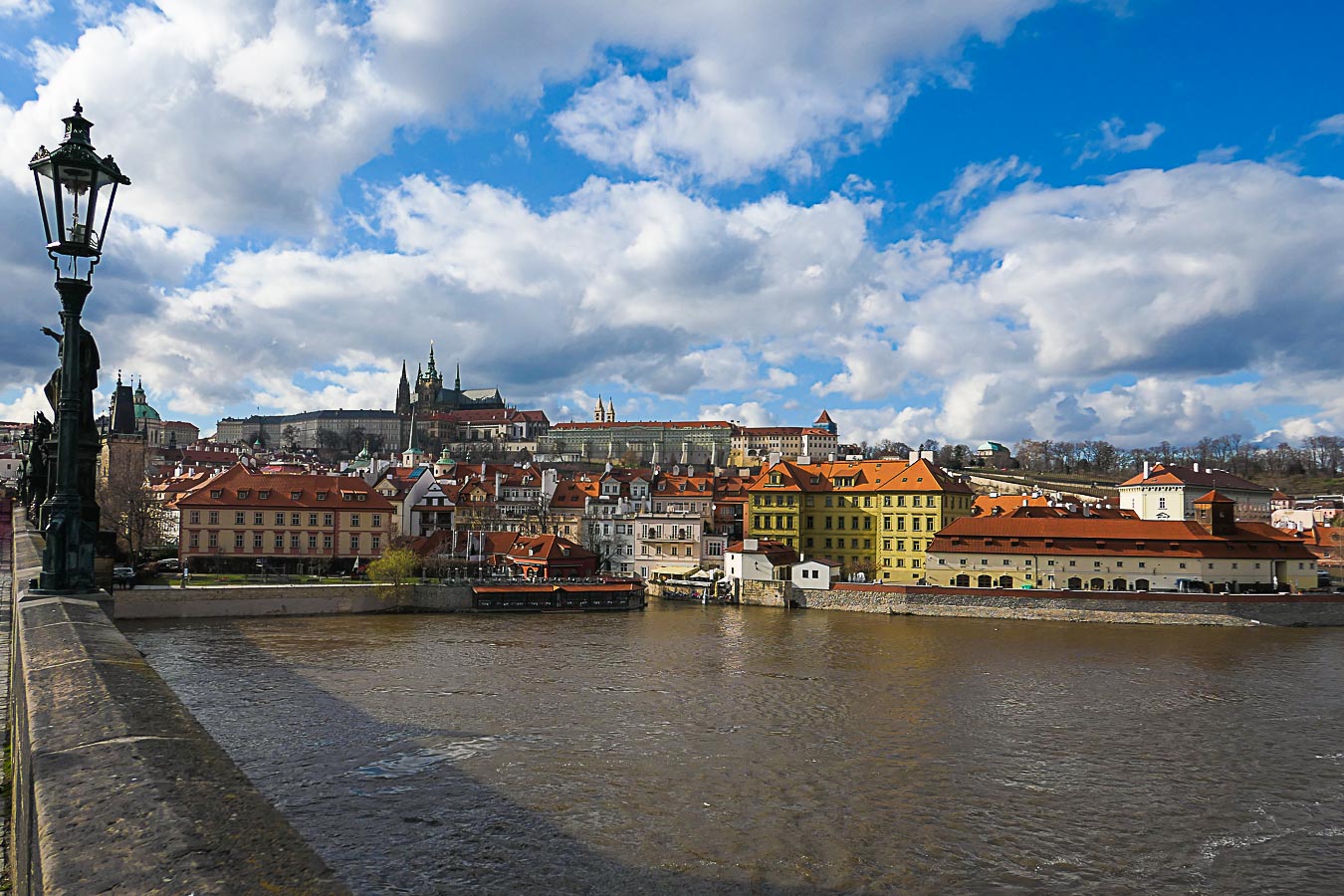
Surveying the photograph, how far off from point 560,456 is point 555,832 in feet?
540

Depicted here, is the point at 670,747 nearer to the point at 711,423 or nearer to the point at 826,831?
the point at 826,831

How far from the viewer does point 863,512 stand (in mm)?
59125

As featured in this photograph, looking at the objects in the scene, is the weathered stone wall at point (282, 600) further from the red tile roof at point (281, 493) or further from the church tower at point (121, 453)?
the church tower at point (121, 453)

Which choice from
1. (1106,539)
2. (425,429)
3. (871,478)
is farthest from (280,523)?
(425,429)

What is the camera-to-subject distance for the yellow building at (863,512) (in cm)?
5688

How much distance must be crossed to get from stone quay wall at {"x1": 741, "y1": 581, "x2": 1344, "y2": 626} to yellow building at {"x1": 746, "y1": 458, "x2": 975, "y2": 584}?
7466mm

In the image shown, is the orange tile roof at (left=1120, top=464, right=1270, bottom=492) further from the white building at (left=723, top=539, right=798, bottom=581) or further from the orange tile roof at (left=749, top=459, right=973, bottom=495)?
the white building at (left=723, top=539, right=798, bottom=581)

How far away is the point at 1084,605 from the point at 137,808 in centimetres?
4855

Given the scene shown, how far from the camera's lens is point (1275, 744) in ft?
67.8

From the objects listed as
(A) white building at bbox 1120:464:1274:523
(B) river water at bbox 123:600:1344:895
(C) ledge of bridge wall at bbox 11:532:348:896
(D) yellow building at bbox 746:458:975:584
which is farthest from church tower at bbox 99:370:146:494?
(A) white building at bbox 1120:464:1274:523

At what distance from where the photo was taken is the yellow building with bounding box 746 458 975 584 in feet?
187

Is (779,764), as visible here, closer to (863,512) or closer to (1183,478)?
(863,512)

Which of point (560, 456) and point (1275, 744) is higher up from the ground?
point (560, 456)

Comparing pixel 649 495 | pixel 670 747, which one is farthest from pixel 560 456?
pixel 670 747
